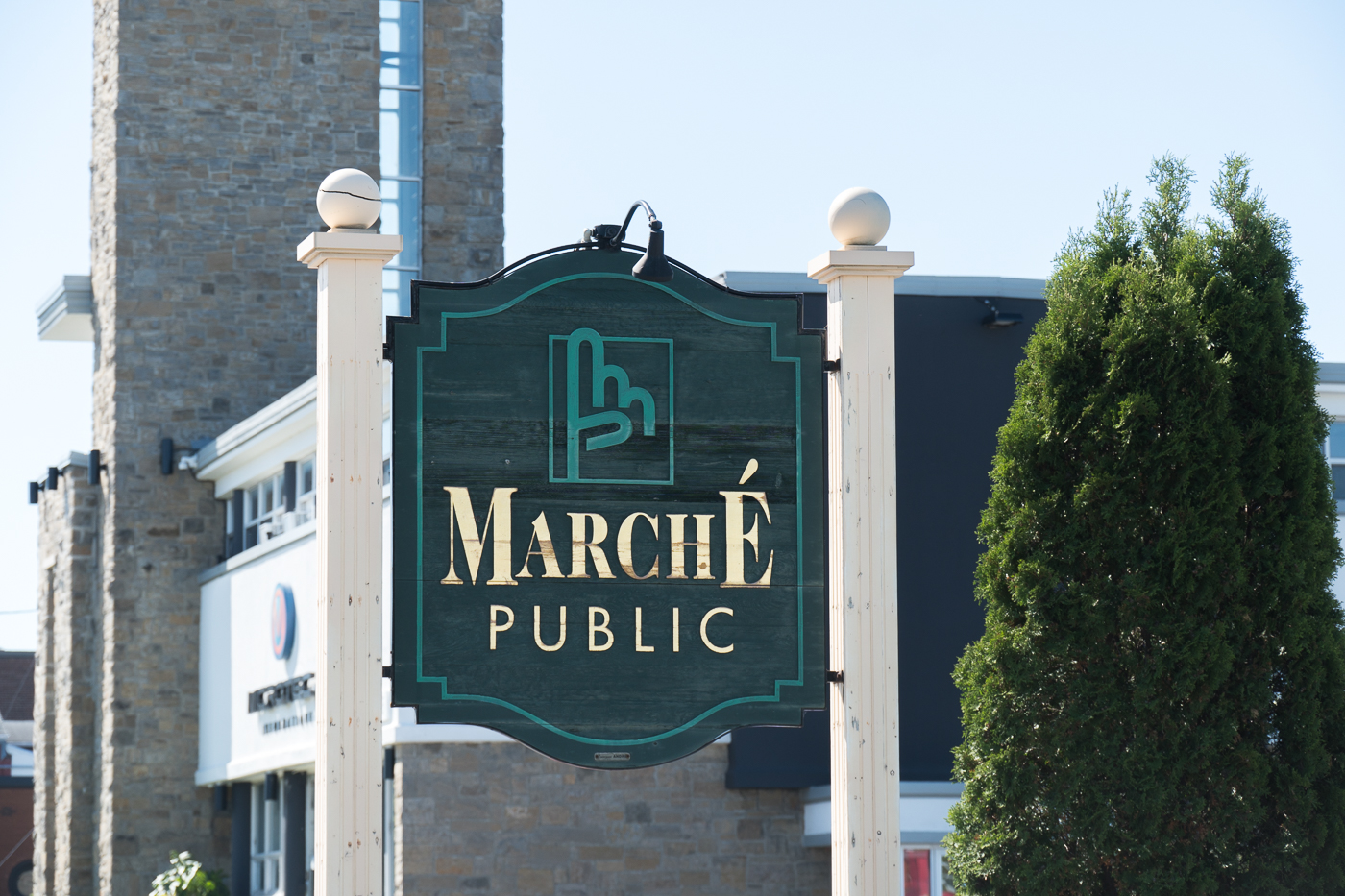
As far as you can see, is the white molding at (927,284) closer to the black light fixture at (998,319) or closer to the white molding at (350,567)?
the black light fixture at (998,319)

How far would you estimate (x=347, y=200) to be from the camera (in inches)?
264

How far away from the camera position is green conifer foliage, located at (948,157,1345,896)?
8695 mm

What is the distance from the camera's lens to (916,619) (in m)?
16.6

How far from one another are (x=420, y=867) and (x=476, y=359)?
10.6 metres

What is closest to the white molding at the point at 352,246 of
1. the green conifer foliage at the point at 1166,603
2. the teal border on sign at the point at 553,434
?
the teal border on sign at the point at 553,434

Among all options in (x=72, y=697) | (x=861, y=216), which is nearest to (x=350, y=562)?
(x=861, y=216)

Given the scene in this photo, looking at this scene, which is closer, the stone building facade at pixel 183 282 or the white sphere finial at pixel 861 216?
the white sphere finial at pixel 861 216

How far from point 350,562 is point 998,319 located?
11.4m

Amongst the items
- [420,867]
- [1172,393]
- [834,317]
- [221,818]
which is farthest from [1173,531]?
[221,818]

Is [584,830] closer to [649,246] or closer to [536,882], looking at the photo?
[536,882]

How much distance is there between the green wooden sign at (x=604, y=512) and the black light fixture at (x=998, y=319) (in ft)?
33.2

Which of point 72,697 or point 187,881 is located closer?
point 187,881

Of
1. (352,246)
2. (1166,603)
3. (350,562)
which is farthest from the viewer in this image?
(1166,603)

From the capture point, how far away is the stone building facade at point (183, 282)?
76.1 ft
